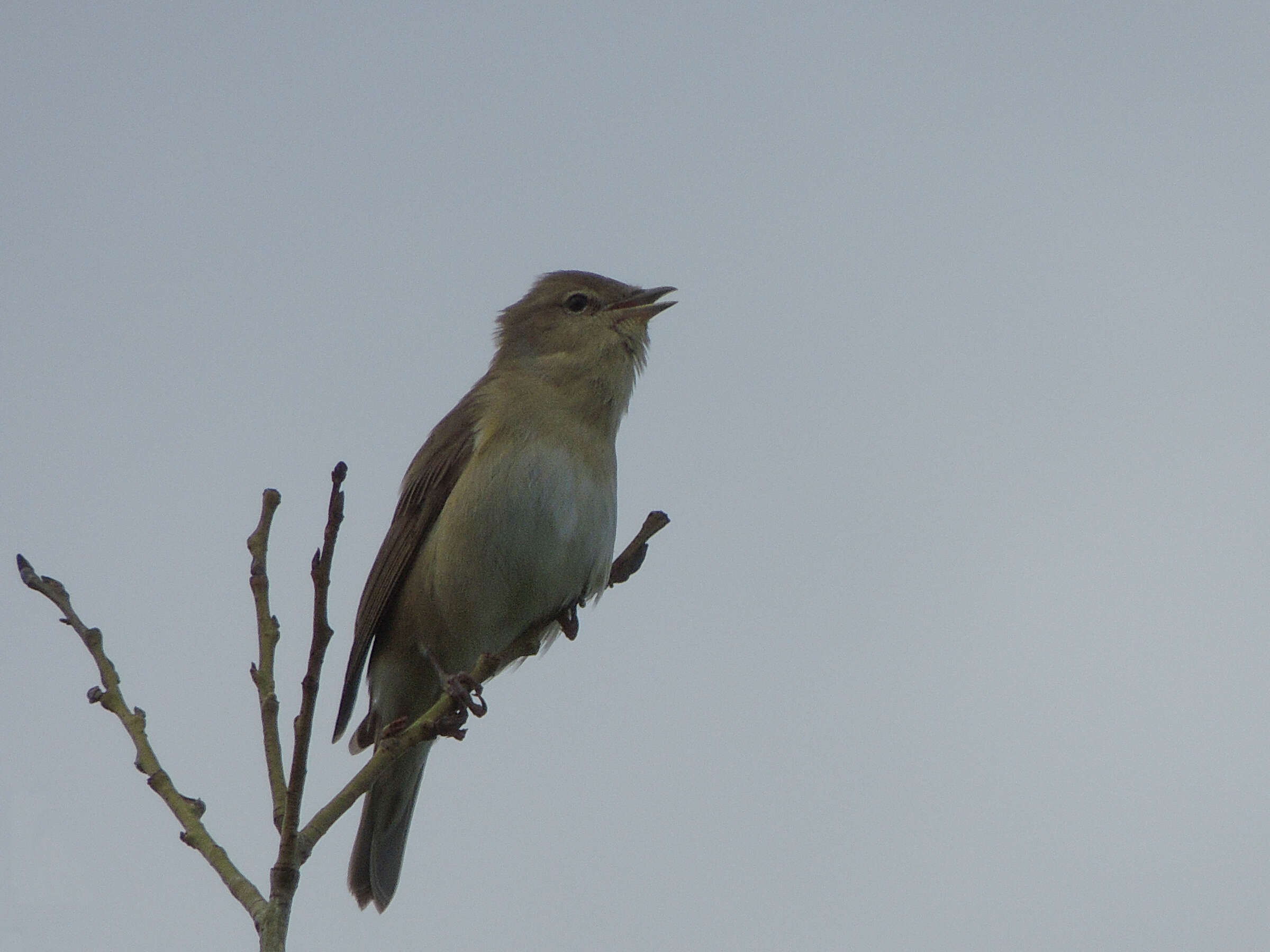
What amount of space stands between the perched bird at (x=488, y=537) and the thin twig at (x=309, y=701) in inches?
88.7

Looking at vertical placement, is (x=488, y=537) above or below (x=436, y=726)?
above

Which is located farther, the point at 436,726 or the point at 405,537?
the point at 405,537

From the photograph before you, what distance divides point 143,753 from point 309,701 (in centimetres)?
48

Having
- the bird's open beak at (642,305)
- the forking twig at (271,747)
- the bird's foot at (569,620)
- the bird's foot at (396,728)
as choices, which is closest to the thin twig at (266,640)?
the forking twig at (271,747)

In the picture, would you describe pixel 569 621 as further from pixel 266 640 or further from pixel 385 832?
pixel 266 640

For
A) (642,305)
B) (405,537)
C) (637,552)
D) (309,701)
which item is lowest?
(309,701)

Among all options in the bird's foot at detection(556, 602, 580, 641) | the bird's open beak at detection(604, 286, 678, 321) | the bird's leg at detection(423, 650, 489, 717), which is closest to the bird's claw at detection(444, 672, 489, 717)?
the bird's leg at detection(423, 650, 489, 717)

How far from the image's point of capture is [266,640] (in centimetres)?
310

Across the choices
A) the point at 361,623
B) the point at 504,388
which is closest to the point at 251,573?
the point at 361,623

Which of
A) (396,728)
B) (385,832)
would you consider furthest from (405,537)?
(396,728)

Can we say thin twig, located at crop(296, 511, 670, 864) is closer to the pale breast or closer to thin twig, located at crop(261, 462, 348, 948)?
thin twig, located at crop(261, 462, 348, 948)

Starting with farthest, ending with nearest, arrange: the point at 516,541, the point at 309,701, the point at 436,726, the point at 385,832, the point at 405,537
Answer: the point at 385,832
the point at 405,537
the point at 516,541
the point at 436,726
the point at 309,701

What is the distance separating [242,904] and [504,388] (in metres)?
3.54

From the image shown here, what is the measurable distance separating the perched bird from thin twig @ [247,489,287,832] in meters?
2.03
